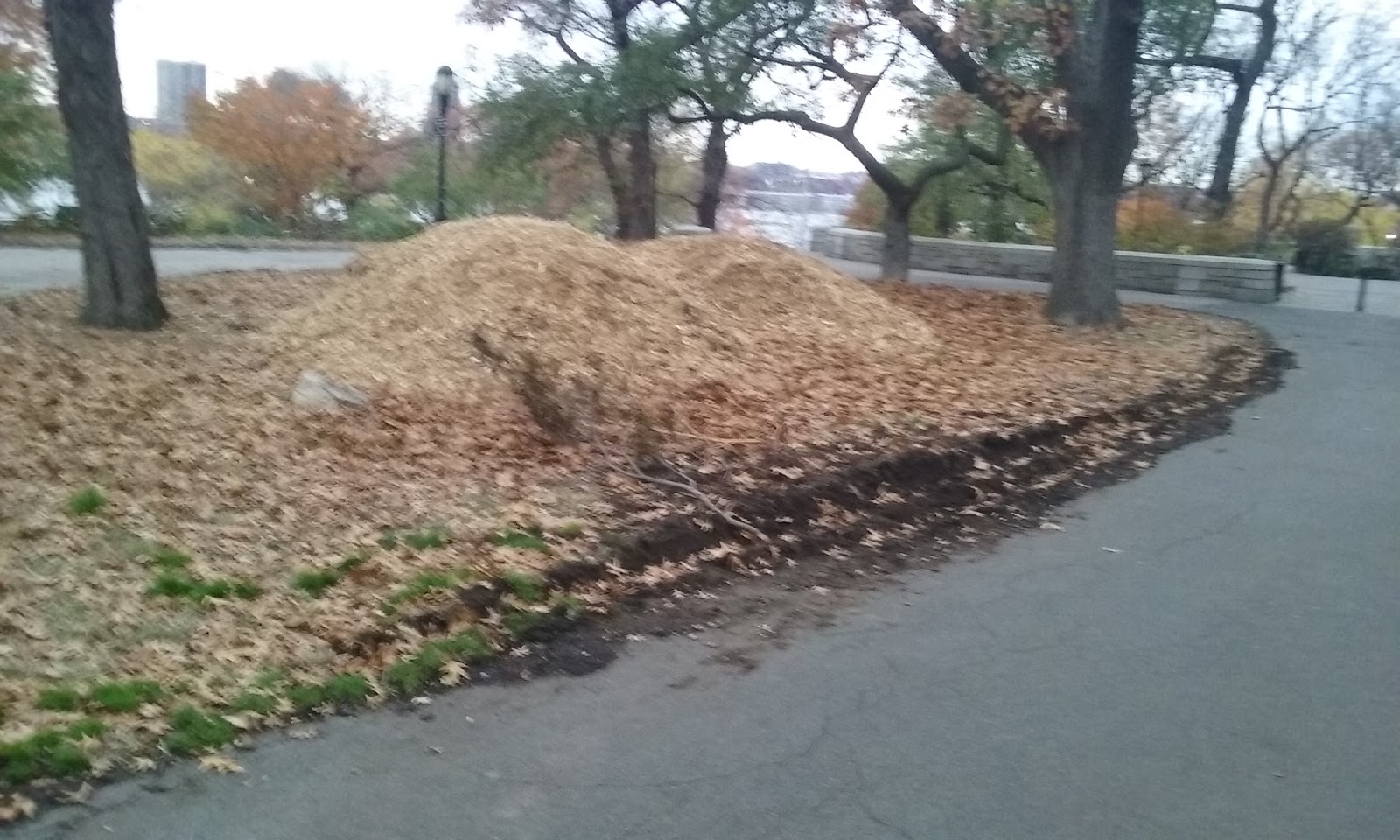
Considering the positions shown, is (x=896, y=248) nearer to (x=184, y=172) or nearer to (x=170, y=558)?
(x=170, y=558)

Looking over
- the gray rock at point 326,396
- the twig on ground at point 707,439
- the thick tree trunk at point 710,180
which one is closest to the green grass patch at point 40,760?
the gray rock at point 326,396

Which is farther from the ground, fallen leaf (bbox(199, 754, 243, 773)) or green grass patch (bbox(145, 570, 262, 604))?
green grass patch (bbox(145, 570, 262, 604))

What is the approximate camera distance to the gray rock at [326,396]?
28.4ft

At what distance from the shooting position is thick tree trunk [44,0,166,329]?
10.1m

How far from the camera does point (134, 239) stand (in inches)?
414

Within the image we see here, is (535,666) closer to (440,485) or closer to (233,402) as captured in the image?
(440,485)

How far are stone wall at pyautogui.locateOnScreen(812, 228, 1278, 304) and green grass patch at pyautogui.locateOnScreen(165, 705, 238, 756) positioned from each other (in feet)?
57.5

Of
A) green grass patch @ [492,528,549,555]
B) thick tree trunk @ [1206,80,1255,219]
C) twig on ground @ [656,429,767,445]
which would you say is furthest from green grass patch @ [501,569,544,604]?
thick tree trunk @ [1206,80,1255,219]

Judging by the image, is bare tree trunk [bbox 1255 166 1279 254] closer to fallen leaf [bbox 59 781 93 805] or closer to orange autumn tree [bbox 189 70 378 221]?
orange autumn tree [bbox 189 70 378 221]

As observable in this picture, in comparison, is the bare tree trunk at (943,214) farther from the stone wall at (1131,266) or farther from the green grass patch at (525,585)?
the green grass patch at (525,585)

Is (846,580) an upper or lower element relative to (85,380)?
lower

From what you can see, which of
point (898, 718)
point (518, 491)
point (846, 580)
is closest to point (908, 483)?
point (846, 580)

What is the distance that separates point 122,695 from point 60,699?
8.6 inches

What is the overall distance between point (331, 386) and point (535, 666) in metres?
4.05
